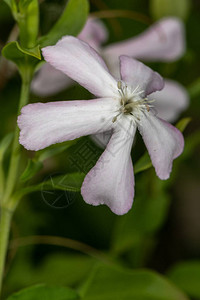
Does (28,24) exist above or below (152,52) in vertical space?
above

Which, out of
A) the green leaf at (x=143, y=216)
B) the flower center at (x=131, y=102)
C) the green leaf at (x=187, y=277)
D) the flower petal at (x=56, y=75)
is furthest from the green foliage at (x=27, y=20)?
the green leaf at (x=187, y=277)

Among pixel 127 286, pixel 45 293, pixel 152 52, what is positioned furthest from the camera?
pixel 152 52

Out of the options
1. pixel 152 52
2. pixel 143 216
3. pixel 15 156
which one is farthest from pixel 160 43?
pixel 15 156

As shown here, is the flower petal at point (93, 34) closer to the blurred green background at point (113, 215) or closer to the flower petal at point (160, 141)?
the blurred green background at point (113, 215)

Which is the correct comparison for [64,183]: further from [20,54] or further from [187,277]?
[187,277]

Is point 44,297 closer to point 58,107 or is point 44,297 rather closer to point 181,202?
point 58,107

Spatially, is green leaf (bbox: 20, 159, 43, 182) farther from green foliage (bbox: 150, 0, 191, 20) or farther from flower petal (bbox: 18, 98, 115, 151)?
green foliage (bbox: 150, 0, 191, 20)
